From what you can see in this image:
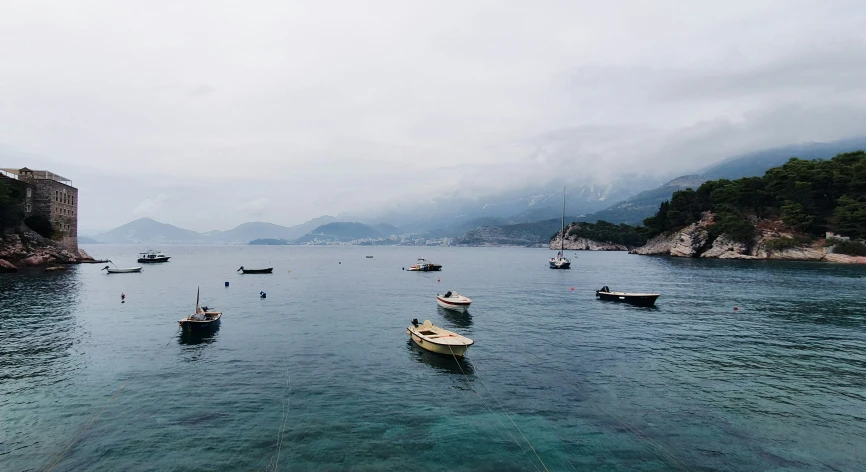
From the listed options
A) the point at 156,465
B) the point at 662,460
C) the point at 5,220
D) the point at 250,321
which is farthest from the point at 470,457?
the point at 5,220

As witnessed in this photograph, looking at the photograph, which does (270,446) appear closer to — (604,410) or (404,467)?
(404,467)

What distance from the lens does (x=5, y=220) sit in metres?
97.9

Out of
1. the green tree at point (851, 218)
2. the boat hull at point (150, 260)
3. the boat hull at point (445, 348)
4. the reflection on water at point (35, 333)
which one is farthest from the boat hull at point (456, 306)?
the green tree at point (851, 218)

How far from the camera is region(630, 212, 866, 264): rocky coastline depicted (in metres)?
135

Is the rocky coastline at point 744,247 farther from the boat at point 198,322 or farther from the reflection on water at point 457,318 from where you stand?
the boat at point 198,322

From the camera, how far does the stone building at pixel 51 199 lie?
113062 millimetres

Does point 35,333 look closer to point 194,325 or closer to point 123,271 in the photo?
point 194,325

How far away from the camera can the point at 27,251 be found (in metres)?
102

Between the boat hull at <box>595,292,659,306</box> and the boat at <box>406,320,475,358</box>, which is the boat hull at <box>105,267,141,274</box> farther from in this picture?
the boat hull at <box>595,292,659,306</box>

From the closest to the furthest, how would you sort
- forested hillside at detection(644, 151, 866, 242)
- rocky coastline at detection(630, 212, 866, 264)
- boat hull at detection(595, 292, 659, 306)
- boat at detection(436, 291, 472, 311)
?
1. boat at detection(436, 291, 472, 311)
2. boat hull at detection(595, 292, 659, 306)
3. forested hillside at detection(644, 151, 866, 242)
4. rocky coastline at detection(630, 212, 866, 264)

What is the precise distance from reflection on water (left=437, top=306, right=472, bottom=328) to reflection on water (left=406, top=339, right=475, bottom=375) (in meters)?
12.4

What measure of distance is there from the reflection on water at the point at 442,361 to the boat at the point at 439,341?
0.36m

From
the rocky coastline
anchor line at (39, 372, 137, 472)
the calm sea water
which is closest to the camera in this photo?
anchor line at (39, 372, 137, 472)

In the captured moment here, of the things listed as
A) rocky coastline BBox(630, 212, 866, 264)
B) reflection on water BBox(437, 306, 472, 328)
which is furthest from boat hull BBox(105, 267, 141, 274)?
rocky coastline BBox(630, 212, 866, 264)
